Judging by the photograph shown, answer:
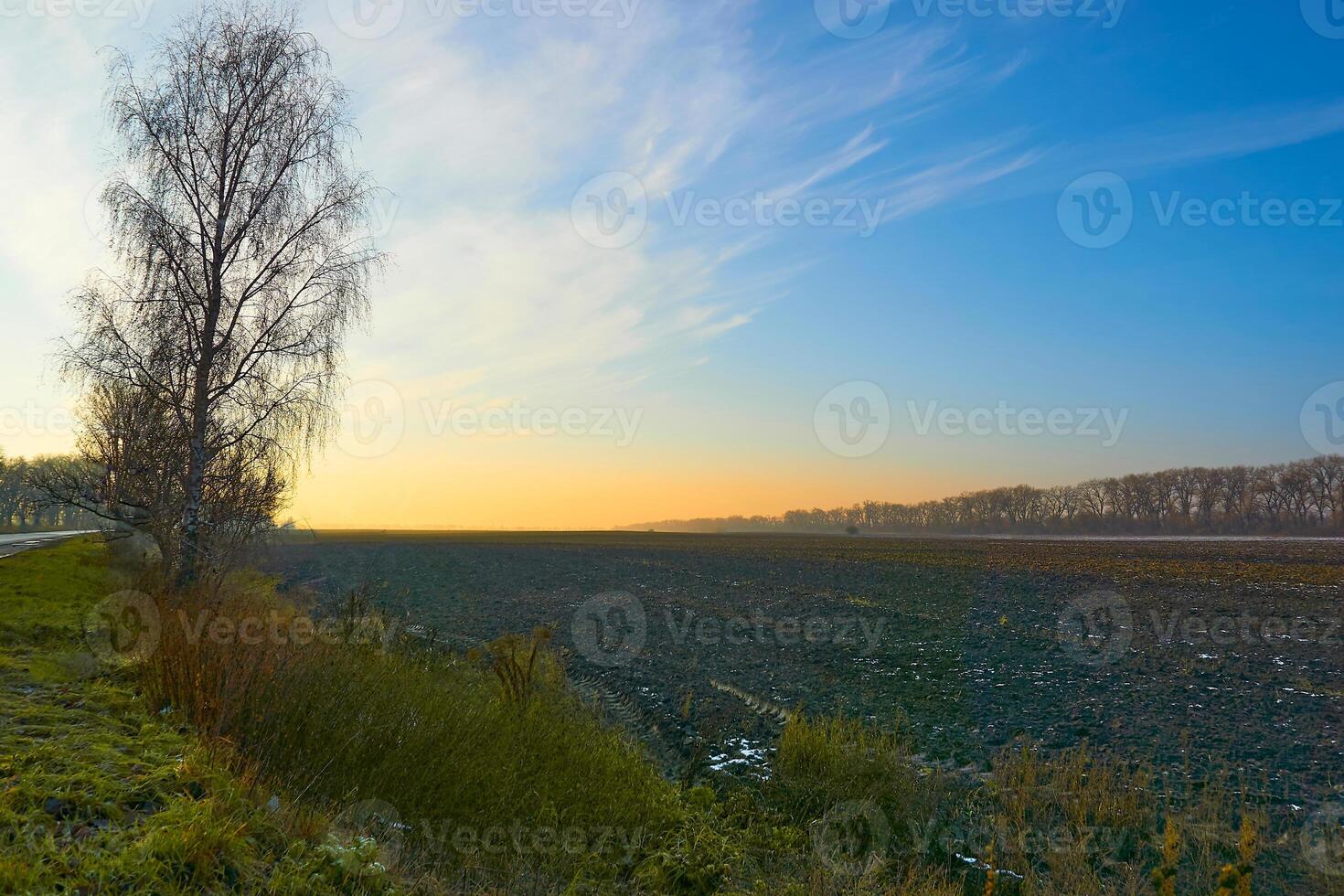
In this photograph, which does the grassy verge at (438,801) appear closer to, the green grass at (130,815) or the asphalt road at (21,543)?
the green grass at (130,815)

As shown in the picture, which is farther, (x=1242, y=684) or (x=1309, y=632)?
(x=1309, y=632)

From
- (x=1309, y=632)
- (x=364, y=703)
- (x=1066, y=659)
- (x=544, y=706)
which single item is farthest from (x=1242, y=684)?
(x=364, y=703)

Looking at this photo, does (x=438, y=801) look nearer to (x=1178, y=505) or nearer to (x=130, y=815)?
(x=130, y=815)

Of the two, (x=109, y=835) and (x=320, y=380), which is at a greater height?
(x=320, y=380)

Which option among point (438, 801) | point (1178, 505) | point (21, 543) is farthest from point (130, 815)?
point (1178, 505)

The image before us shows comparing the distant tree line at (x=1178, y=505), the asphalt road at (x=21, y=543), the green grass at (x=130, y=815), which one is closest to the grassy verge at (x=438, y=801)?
the green grass at (x=130, y=815)

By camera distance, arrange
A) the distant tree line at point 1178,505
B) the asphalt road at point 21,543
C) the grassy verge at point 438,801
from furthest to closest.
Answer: the distant tree line at point 1178,505 < the asphalt road at point 21,543 < the grassy verge at point 438,801

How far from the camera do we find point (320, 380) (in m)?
16.3

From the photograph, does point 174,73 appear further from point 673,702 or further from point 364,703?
point 673,702

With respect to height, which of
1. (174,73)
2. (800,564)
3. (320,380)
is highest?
(174,73)

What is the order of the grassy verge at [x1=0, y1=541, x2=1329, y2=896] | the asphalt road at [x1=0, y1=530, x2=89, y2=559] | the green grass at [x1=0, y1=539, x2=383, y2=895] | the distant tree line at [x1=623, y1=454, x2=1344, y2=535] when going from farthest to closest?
the distant tree line at [x1=623, y1=454, x2=1344, y2=535], the asphalt road at [x1=0, y1=530, x2=89, y2=559], the grassy verge at [x1=0, y1=541, x2=1329, y2=896], the green grass at [x1=0, y1=539, x2=383, y2=895]

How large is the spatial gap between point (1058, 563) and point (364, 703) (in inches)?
1590

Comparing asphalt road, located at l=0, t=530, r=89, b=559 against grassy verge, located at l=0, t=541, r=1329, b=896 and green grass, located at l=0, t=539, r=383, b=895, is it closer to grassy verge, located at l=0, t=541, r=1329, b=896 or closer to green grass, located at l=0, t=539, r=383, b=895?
grassy verge, located at l=0, t=541, r=1329, b=896

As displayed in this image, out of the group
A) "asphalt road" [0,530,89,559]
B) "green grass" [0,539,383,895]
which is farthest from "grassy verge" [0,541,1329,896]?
"asphalt road" [0,530,89,559]
